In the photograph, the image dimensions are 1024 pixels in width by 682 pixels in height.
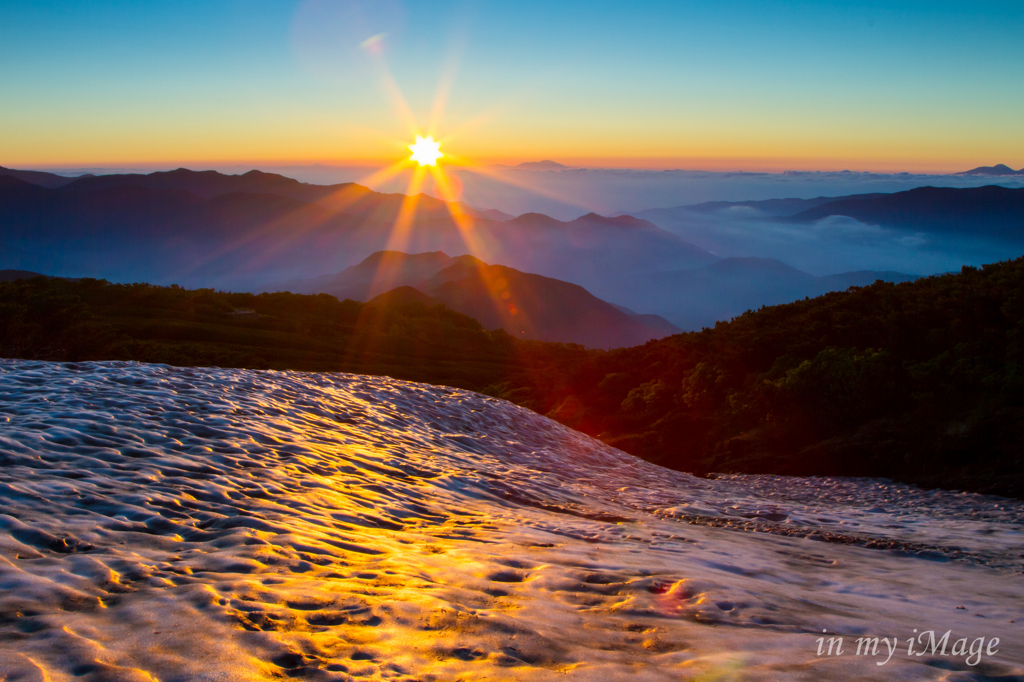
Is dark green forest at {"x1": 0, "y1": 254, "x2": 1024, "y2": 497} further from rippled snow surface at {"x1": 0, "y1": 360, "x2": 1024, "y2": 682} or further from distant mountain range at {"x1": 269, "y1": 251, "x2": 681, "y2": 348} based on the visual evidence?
distant mountain range at {"x1": 269, "y1": 251, "x2": 681, "y2": 348}

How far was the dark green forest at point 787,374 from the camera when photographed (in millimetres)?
15227

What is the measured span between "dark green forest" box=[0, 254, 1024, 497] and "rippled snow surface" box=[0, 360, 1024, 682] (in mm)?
3502

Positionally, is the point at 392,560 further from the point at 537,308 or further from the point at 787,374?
the point at 537,308

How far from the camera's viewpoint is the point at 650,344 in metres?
26.3

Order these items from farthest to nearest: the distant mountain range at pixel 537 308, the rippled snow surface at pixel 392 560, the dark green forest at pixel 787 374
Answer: the distant mountain range at pixel 537 308, the dark green forest at pixel 787 374, the rippled snow surface at pixel 392 560

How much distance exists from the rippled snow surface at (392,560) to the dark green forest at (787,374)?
3.50 m

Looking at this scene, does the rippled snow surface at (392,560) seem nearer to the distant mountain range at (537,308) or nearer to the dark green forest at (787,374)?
the dark green forest at (787,374)

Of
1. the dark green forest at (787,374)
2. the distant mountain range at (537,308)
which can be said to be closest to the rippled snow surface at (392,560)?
the dark green forest at (787,374)

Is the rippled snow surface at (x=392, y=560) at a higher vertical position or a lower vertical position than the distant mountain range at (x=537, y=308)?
higher

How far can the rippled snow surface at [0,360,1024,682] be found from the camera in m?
3.74

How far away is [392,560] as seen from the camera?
5516 millimetres

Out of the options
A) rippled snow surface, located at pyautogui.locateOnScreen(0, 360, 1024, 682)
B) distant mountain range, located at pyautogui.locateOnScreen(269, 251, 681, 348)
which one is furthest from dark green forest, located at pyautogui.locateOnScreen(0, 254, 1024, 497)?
distant mountain range, located at pyautogui.locateOnScreen(269, 251, 681, 348)

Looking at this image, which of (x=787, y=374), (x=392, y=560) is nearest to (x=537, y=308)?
(x=787, y=374)

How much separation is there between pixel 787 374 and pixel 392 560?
16138 mm
